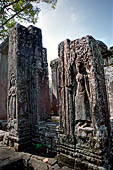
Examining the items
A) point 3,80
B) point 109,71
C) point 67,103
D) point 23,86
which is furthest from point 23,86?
point 3,80

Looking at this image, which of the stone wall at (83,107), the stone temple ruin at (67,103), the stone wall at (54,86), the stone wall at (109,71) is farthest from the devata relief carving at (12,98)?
the stone wall at (54,86)

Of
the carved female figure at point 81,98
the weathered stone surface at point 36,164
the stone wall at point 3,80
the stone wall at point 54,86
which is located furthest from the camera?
the stone wall at point 54,86

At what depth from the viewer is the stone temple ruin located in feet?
6.13

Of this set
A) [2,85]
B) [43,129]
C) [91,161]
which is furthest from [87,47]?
[2,85]

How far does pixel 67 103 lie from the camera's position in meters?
2.26

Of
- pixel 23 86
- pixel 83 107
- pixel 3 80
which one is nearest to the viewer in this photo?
pixel 83 107

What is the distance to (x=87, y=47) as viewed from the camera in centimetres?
203

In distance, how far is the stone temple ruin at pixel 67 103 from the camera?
1.87 m

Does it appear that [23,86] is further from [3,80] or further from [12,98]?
[3,80]

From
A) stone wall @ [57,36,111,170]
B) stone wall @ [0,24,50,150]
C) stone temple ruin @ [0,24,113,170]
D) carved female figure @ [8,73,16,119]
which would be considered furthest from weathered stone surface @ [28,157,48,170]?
carved female figure @ [8,73,16,119]

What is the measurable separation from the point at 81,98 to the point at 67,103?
313 mm

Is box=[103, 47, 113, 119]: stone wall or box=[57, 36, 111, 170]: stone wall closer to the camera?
box=[57, 36, 111, 170]: stone wall

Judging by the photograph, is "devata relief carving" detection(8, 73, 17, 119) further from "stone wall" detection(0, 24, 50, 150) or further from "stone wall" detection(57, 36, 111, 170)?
"stone wall" detection(57, 36, 111, 170)

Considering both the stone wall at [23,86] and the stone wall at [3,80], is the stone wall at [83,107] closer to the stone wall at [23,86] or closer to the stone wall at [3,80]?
the stone wall at [23,86]
